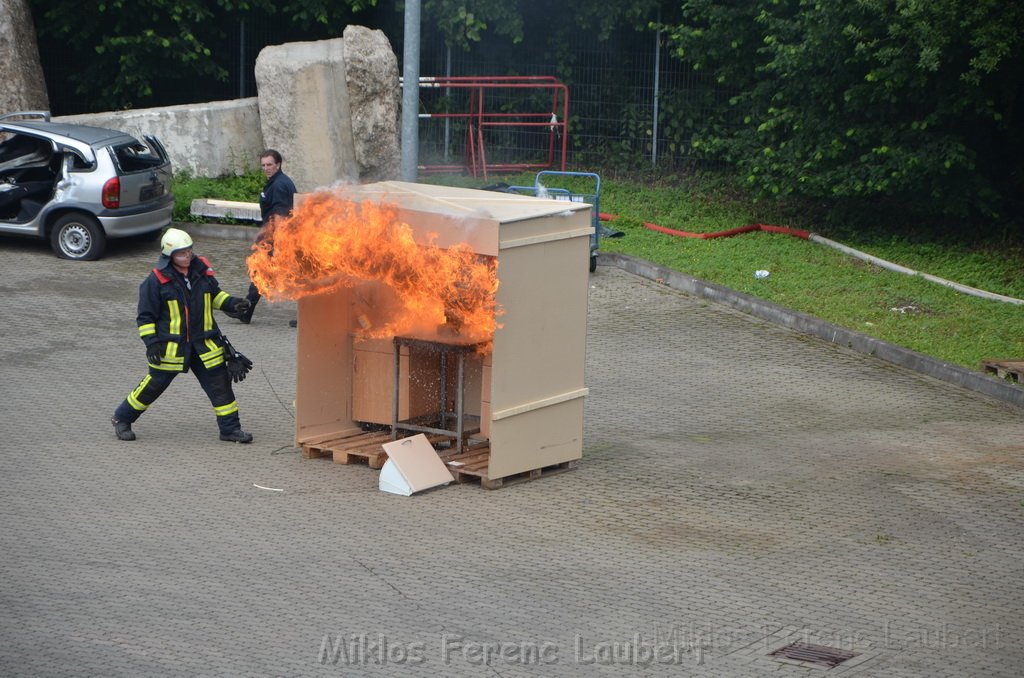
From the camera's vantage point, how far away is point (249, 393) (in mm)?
11469

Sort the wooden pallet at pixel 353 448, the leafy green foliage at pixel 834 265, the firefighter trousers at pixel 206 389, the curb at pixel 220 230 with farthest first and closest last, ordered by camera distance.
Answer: the curb at pixel 220 230 < the leafy green foliage at pixel 834 265 < the firefighter trousers at pixel 206 389 < the wooden pallet at pixel 353 448

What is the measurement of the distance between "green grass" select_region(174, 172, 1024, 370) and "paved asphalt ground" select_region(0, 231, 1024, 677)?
5.31 feet

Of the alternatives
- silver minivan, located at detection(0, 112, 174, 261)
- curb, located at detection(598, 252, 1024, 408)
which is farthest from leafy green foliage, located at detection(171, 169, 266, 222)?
curb, located at detection(598, 252, 1024, 408)

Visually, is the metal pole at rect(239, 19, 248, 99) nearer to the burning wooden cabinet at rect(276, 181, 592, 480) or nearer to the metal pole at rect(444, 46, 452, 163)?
the metal pole at rect(444, 46, 452, 163)

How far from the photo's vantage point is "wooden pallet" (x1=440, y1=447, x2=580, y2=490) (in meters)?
9.25

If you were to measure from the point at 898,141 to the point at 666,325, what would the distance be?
5.64m

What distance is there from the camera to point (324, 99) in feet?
63.3

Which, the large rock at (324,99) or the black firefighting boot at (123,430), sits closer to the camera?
the black firefighting boot at (123,430)

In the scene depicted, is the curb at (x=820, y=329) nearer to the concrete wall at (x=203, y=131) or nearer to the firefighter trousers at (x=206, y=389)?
the concrete wall at (x=203, y=131)

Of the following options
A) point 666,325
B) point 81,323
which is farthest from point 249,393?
point 666,325

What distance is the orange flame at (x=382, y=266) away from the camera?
8859 mm

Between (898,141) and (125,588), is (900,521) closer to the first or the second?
(125,588)

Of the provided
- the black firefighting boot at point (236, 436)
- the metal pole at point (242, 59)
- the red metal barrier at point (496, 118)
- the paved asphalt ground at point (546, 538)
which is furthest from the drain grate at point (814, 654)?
the metal pole at point (242, 59)

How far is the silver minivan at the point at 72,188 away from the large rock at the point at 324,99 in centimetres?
354
